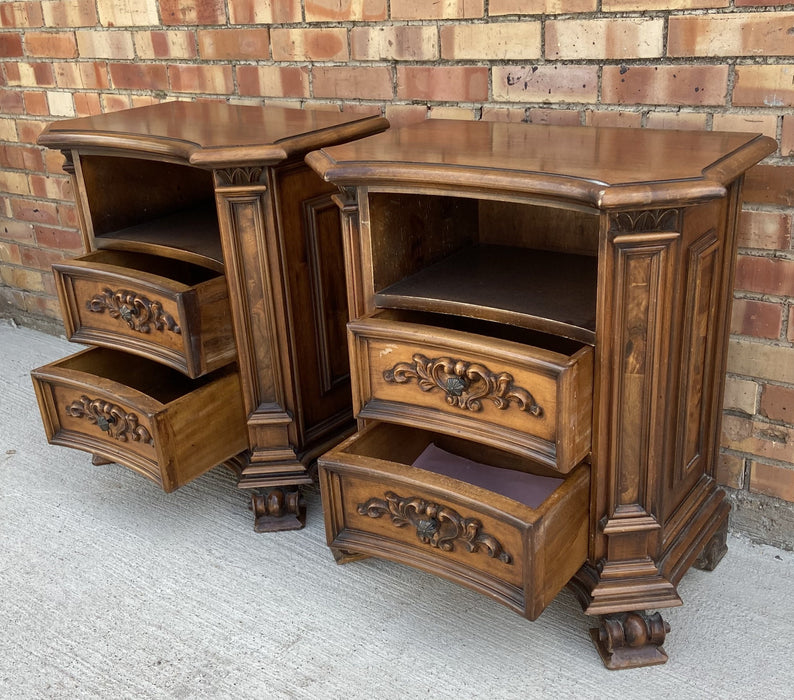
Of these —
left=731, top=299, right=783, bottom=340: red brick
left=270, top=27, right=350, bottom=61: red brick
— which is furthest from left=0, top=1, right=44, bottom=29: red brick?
left=731, top=299, right=783, bottom=340: red brick

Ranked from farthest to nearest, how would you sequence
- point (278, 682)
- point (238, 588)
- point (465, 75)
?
point (465, 75) → point (238, 588) → point (278, 682)

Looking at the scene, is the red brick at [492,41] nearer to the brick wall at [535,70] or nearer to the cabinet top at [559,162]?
the brick wall at [535,70]

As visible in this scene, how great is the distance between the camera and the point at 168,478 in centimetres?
168

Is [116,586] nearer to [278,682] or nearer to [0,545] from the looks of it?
[0,545]

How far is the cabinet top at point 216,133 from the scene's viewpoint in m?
1.55

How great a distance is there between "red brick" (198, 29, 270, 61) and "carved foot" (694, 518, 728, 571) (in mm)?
1511

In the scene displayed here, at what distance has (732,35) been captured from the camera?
147 centimetres

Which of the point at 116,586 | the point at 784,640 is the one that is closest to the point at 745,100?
the point at 784,640

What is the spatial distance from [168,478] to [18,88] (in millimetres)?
1690

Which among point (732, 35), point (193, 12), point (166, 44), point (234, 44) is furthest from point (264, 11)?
point (732, 35)

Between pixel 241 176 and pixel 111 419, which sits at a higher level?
pixel 241 176

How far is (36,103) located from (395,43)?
140 centimetres

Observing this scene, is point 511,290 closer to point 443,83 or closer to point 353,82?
point 443,83

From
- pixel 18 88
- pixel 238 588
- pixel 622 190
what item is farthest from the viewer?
pixel 18 88
